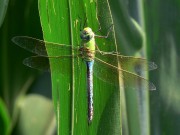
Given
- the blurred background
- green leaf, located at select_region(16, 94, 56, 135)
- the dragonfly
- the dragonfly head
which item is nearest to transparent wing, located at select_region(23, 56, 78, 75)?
the dragonfly

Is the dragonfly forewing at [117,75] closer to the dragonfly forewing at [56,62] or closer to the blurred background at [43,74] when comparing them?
the dragonfly forewing at [56,62]

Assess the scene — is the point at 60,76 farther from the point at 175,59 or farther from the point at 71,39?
the point at 175,59

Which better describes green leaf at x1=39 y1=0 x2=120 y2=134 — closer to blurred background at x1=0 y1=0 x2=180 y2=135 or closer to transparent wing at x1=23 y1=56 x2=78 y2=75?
transparent wing at x1=23 y1=56 x2=78 y2=75

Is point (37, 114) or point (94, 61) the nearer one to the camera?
point (94, 61)

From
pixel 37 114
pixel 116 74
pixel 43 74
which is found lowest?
pixel 37 114

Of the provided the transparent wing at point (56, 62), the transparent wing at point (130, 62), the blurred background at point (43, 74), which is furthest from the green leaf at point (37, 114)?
the transparent wing at point (130, 62)

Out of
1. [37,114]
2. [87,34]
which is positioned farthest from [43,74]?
[87,34]

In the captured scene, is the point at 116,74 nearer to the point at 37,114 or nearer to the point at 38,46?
the point at 38,46

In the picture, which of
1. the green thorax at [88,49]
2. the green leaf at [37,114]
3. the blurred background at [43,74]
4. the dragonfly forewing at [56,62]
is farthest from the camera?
the green leaf at [37,114]
